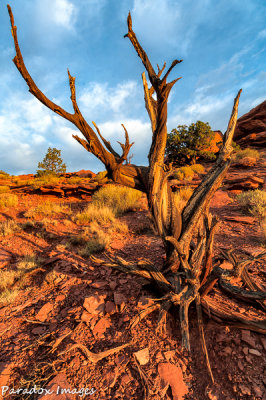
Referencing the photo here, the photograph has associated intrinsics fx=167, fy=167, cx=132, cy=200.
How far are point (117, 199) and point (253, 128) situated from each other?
24149mm

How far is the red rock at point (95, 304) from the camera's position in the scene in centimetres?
248

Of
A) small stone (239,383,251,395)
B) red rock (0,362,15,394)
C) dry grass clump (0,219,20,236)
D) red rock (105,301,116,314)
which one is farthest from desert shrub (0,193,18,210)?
small stone (239,383,251,395)

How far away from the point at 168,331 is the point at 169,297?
0.38 metres

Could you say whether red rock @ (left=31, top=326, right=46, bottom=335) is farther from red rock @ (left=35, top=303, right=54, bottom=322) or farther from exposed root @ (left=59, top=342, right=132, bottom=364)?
exposed root @ (left=59, top=342, right=132, bottom=364)

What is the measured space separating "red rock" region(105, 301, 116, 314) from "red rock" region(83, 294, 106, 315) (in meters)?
0.07

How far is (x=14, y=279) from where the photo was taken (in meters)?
3.71

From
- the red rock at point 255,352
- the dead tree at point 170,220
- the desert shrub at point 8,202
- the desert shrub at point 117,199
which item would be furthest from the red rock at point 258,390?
the desert shrub at point 8,202

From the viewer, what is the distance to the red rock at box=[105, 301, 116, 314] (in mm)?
2458

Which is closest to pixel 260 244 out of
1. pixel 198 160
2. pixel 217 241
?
pixel 217 241

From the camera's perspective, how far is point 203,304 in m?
2.01

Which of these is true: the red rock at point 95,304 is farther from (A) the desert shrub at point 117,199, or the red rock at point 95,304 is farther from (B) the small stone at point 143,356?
(A) the desert shrub at point 117,199

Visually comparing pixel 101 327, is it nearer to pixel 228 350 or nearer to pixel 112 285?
pixel 112 285

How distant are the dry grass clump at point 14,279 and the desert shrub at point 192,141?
16.8m

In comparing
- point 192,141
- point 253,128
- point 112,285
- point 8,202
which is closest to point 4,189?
point 8,202
